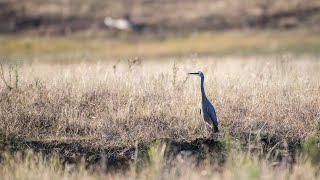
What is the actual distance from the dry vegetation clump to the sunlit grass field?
2cm

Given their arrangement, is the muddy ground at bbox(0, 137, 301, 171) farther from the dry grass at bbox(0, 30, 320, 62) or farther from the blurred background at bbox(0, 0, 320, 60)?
the blurred background at bbox(0, 0, 320, 60)

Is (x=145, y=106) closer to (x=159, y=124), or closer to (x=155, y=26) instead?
(x=159, y=124)

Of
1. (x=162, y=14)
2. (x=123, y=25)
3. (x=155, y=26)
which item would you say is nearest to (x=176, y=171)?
(x=123, y=25)

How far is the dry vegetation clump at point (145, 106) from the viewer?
9.33 m

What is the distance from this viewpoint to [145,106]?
10062 millimetres

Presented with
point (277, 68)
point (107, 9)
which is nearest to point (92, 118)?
point (277, 68)

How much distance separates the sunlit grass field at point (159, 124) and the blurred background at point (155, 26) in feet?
63.2

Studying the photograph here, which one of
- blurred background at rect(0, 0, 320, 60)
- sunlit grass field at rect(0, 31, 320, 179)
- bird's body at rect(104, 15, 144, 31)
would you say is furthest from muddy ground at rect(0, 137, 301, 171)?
bird's body at rect(104, 15, 144, 31)

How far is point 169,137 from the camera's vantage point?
9.13 metres

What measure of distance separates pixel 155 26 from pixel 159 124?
1467 inches

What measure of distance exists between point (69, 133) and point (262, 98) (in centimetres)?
370

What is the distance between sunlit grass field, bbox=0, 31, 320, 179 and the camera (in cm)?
740

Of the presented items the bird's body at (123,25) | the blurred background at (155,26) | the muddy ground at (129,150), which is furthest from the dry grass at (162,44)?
the muddy ground at (129,150)

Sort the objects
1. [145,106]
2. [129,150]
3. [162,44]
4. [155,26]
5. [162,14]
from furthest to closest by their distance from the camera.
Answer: [162,14]
[155,26]
[162,44]
[145,106]
[129,150]
